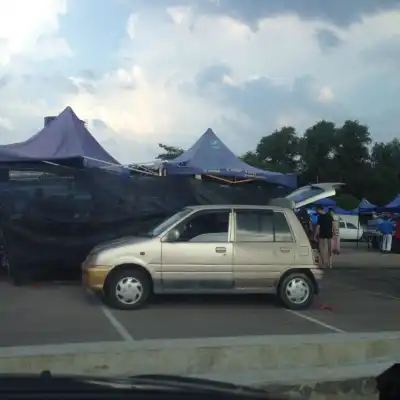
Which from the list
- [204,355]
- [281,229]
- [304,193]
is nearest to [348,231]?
[304,193]

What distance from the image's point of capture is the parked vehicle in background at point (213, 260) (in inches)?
448

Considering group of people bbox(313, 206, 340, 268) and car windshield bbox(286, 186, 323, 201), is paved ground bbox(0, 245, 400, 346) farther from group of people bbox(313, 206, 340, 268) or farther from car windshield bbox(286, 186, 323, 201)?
group of people bbox(313, 206, 340, 268)

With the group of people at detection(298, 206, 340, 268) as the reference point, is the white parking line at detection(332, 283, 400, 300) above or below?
below

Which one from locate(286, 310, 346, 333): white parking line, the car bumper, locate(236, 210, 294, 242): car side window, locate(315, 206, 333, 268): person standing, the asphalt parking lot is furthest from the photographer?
locate(315, 206, 333, 268): person standing

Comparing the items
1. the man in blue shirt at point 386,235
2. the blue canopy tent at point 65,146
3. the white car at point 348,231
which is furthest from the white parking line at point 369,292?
the white car at point 348,231

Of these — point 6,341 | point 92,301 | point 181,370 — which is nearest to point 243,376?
point 181,370

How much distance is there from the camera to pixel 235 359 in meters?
7.26

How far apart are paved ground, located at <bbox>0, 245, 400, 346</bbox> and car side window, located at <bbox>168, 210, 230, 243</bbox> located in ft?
3.77

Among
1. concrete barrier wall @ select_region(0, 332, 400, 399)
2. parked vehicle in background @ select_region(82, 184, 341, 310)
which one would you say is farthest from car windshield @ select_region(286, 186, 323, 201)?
concrete barrier wall @ select_region(0, 332, 400, 399)

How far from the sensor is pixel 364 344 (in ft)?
25.7

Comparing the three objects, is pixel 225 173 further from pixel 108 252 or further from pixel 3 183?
pixel 108 252

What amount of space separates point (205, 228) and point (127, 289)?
5.21 feet

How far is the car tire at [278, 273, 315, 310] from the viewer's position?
11805 mm

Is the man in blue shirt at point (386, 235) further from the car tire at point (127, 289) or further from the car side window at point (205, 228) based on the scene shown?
the car tire at point (127, 289)
